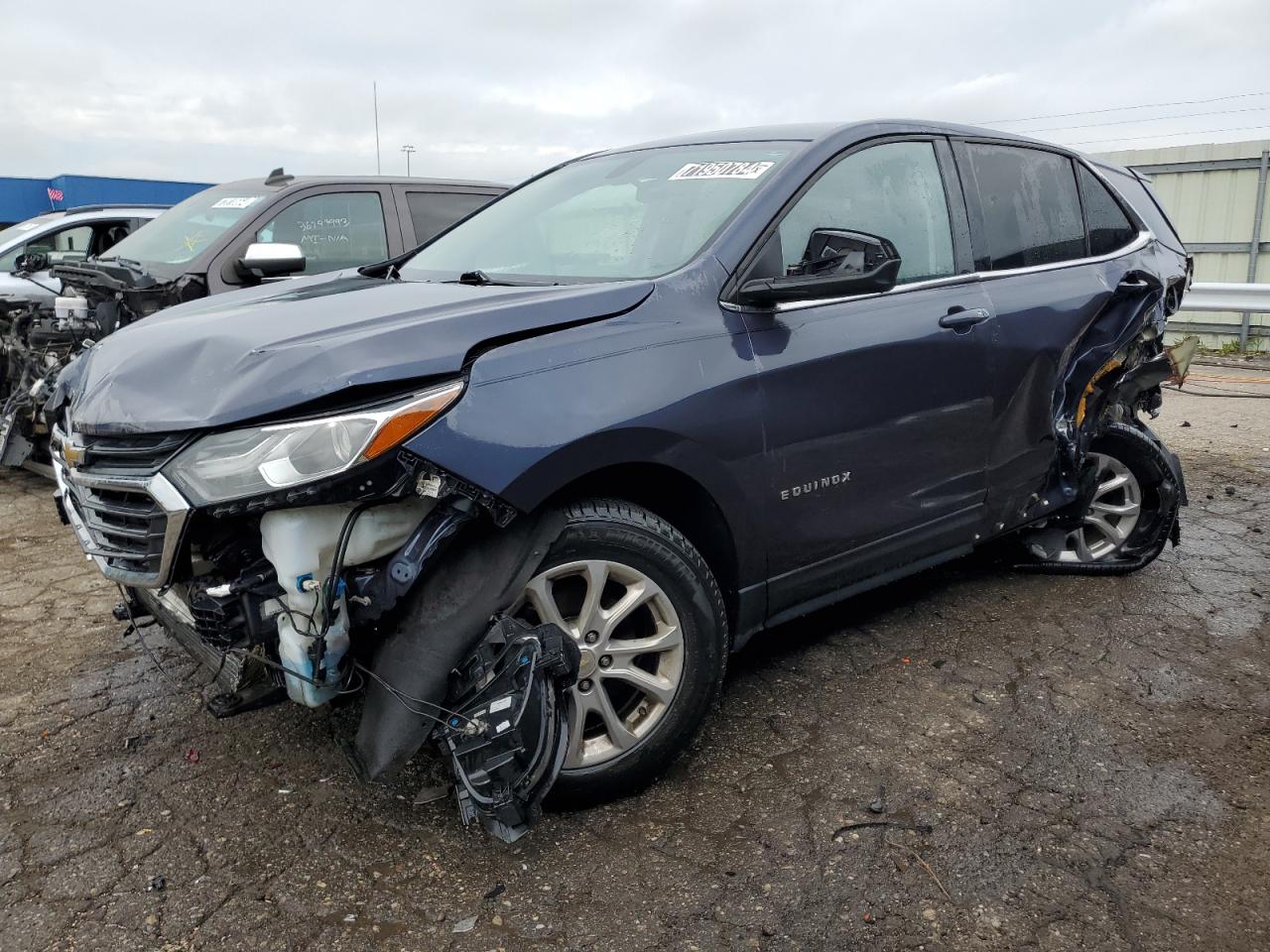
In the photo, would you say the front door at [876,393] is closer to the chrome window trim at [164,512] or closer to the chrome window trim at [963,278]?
the chrome window trim at [963,278]

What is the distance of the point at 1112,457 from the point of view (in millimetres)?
4395

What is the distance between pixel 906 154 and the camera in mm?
3496

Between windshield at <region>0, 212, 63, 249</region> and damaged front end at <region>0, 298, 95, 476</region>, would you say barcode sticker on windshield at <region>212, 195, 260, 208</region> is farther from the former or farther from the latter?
windshield at <region>0, 212, 63, 249</region>

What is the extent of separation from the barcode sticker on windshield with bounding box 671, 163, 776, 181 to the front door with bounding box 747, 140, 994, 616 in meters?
0.18

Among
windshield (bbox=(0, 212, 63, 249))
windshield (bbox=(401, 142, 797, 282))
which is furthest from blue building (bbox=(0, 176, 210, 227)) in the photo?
windshield (bbox=(401, 142, 797, 282))

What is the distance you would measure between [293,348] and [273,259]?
3.18 meters

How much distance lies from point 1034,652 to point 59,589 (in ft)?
13.0

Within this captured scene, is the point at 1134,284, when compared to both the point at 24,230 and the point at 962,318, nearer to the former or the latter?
the point at 962,318

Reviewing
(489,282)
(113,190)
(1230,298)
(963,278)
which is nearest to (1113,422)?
(963,278)

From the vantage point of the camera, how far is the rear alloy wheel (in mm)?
4402

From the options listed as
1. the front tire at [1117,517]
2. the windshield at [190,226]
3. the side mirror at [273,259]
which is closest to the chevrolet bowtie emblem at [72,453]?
the side mirror at [273,259]

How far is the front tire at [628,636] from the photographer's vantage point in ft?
8.32

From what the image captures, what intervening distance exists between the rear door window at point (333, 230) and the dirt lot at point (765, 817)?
2857 mm

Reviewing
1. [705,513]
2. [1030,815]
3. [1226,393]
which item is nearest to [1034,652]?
[1030,815]
